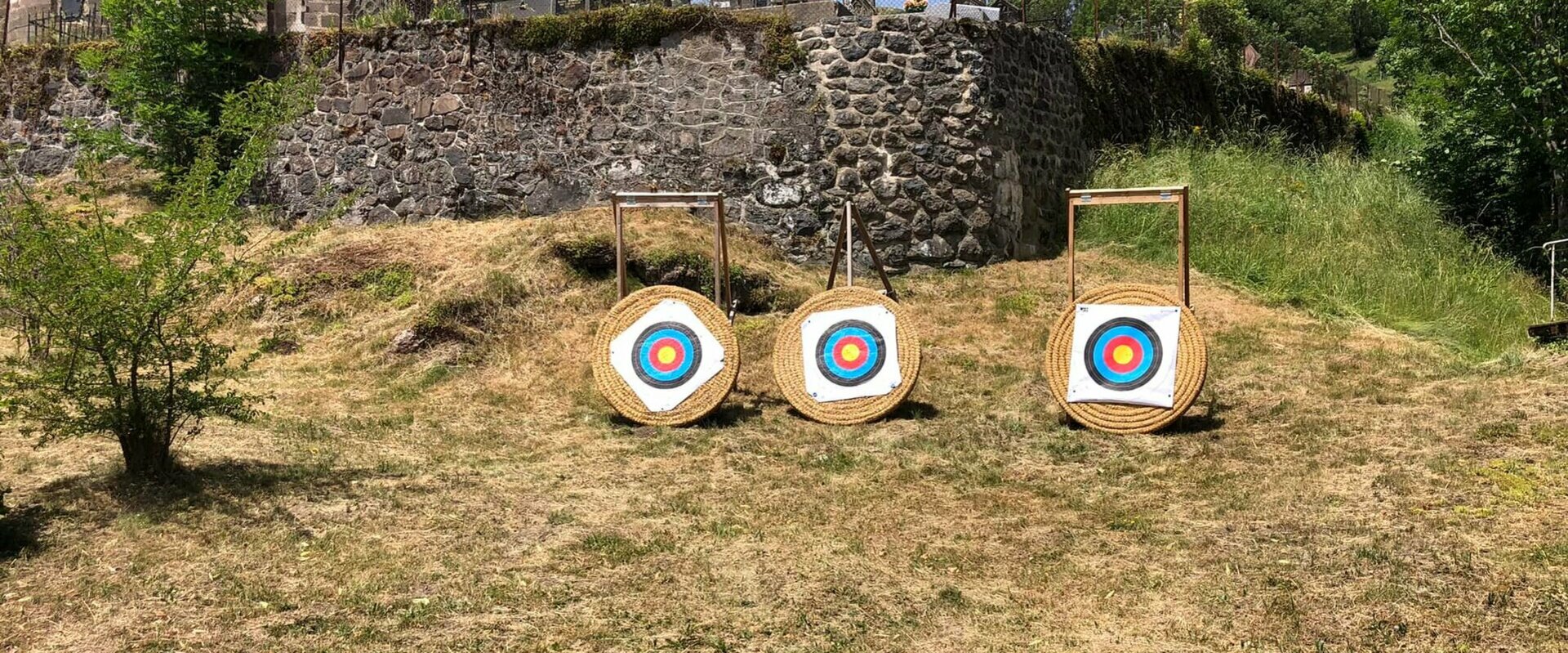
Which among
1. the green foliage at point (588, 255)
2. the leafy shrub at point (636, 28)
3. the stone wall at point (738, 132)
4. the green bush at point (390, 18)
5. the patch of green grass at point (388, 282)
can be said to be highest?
the green bush at point (390, 18)

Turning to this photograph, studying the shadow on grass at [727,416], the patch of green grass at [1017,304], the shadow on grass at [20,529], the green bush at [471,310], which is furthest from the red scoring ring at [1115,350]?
the shadow on grass at [20,529]

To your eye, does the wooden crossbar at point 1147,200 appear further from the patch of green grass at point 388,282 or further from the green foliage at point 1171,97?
the patch of green grass at point 388,282

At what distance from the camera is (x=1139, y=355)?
8.41 meters

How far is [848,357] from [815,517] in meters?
2.60

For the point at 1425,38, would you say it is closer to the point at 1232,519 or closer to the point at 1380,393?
the point at 1380,393

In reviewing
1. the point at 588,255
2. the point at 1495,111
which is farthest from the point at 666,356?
A: the point at 1495,111

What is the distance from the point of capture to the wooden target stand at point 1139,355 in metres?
8.20

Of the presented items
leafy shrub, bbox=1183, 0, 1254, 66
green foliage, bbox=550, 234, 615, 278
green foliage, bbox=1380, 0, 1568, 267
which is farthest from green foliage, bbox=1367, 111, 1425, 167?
green foliage, bbox=550, 234, 615, 278

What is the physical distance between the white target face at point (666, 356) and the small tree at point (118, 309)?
2.72m

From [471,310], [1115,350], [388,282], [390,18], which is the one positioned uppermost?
[390,18]

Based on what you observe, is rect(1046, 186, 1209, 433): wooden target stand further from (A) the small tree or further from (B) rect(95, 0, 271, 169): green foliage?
(B) rect(95, 0, 271, 169): green foliage

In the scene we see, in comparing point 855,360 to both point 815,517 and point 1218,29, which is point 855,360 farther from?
point 1218,29

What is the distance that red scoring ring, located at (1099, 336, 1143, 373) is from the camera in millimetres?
8414

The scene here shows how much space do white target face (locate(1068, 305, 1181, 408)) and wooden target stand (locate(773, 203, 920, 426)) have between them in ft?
3.71
